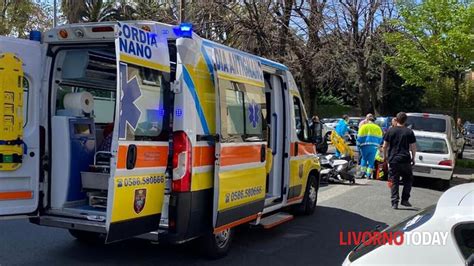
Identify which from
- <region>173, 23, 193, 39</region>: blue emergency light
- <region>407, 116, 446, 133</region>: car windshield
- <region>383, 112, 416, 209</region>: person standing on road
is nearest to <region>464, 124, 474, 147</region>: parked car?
Answer: <region>407, 116, 446, 133</region>: car windshield

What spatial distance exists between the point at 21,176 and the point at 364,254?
13.3 ft

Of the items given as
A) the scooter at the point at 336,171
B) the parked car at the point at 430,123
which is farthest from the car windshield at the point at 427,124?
the scooter at the point at 336,171

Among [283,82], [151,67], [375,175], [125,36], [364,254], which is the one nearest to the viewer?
[364,254]

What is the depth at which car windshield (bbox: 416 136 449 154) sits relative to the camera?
1386cm

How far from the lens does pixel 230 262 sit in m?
6.19

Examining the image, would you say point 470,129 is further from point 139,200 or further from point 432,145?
point 139,200

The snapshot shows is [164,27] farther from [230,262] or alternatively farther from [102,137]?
[230,262]

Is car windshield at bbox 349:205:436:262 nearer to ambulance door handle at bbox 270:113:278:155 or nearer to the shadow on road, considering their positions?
the shadow on road

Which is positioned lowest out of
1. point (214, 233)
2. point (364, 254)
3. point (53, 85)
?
point (214, 233)

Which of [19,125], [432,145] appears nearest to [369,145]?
[432,145]

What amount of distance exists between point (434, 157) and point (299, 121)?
641 cm

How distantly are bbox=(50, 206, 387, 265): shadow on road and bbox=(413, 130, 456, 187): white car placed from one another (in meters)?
6.12

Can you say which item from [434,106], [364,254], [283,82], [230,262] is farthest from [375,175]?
[434,106]

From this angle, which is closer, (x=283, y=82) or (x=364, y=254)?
(x=364, y=254)
